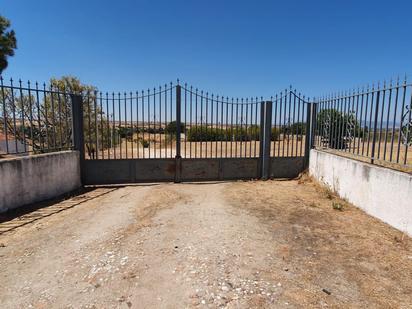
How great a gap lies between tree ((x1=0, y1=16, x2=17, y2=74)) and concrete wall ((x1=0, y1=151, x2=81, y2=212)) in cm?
859

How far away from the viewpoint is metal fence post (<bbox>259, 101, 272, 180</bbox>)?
7.82m

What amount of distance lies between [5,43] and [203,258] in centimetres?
1357

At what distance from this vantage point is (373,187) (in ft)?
17.1

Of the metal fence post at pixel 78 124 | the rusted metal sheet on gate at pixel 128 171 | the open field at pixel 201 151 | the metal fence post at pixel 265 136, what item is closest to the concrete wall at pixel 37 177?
the metal fence post at pixel 78 124

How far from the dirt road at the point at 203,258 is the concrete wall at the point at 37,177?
60 centimetres

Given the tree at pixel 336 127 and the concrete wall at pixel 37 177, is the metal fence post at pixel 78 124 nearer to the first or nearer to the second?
the concrete wall at pixel 37 177

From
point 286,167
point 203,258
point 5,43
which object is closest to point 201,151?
point 286,167

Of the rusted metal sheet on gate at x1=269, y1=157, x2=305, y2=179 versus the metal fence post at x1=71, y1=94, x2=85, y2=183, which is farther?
the rusted metal sheet on gate at x1=269, y1=157, x2=305, y2=179

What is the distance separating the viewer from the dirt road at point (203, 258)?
2752 millimetres

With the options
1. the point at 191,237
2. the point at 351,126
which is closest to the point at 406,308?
the point at 191,237

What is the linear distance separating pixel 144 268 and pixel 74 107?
5103 millimetres

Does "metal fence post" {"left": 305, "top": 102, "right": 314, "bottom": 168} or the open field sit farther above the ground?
"metal fence post" {"left": 305, "top": 102, "right": 314, "bottom": 168}

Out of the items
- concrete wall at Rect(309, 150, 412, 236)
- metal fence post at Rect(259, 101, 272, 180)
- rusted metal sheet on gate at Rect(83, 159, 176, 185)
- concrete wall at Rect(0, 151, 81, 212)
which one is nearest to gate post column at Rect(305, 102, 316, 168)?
concrete wall at Rect(309, 150, 412, 236)

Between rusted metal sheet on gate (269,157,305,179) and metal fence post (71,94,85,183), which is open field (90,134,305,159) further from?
metal fence post (71,94,85,183)
